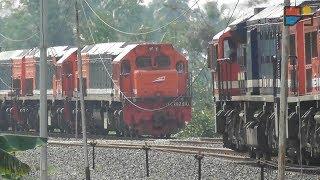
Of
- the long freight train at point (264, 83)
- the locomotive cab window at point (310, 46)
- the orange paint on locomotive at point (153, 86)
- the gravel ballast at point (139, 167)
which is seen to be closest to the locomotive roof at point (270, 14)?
the long freight train at point (264, 83)

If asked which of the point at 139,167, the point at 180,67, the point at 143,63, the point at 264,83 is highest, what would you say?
the point at 143,63

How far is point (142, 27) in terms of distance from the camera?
7181 cm

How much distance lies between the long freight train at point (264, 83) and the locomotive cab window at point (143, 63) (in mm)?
10817

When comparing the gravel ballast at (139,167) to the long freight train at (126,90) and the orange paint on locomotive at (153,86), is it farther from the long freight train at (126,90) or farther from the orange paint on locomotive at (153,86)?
the long freight train at (126,90)

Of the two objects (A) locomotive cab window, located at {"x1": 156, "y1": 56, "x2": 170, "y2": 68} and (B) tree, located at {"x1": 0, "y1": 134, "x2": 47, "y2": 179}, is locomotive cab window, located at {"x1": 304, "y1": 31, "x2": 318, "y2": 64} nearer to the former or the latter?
(B) tree, located at {"x1": 0, "y1": 134, "x2": 47, "y2": 179}

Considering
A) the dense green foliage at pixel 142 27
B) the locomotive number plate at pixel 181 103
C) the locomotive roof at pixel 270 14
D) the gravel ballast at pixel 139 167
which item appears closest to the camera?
the gravel ballast at pixel 139 167

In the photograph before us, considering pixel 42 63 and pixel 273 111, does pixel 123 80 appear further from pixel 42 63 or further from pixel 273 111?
pixel 42 63

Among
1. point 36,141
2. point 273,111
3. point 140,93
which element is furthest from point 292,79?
point 140,93

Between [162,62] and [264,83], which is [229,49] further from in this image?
[162,62]

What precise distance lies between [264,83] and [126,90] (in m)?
15.6

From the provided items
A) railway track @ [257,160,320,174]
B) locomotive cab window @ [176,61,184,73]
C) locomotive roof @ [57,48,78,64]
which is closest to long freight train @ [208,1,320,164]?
railway track @ [257,160,320,174]

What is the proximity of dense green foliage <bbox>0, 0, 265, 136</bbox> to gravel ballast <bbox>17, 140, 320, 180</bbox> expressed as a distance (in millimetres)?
9016

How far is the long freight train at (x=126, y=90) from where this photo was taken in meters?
40.3

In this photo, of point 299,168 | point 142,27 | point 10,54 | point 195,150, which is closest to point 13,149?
point 299,168
